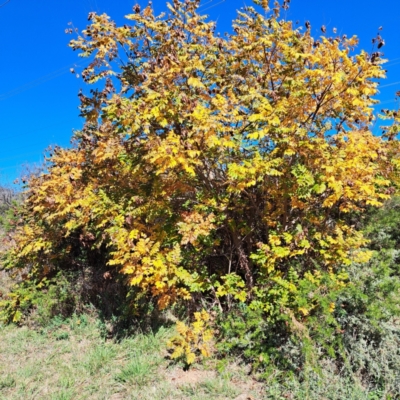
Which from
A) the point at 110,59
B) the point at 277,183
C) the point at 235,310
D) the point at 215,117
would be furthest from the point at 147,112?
the point at 235,310

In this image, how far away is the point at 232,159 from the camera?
11.9ft

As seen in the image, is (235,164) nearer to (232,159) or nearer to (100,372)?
(232,159)

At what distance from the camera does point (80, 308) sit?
5.35 m

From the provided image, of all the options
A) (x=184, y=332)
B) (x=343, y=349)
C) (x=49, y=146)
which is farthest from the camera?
(x=49, y=146)

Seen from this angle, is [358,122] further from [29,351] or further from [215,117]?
[29,351]

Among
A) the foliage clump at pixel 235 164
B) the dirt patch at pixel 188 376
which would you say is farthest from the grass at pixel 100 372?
the foliage clump at pixel 235 164

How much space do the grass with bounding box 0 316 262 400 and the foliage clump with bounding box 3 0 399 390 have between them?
13.8 inches

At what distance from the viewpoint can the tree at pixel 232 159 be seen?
3291mm

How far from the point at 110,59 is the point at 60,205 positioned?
6.44 ft

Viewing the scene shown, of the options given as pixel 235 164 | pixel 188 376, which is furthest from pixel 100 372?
pixel 235 164

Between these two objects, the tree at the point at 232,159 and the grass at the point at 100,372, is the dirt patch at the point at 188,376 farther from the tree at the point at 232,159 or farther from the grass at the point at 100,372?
the tree at the point at 232,159

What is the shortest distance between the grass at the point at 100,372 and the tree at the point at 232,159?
66 cm

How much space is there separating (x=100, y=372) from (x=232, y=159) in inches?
104

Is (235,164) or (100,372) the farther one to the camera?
(100,372)
